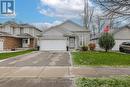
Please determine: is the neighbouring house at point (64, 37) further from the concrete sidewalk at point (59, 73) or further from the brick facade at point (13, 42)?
the concrete sidewalk at point (59, 73)

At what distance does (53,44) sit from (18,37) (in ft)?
32.3

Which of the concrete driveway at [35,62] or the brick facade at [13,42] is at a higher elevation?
the brick facade at [13,42]

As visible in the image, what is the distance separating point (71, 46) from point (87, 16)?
16827 millimetres

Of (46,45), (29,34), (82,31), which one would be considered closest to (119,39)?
(82,31)

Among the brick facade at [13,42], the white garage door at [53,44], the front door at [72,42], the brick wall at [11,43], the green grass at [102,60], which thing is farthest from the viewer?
the front door at [72,42]

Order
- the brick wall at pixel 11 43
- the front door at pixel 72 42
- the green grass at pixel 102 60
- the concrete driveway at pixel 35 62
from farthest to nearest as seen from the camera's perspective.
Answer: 1. the front door at pixel 72 42
2. the brick wall at pixel 11 43
3. the green grass at pixel 102 60
4. the concrete driveway at pixel 35 62

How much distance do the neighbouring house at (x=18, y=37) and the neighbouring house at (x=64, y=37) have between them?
17.1 ft

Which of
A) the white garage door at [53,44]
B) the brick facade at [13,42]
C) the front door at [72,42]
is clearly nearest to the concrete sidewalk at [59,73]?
the brick facade at [13,42]

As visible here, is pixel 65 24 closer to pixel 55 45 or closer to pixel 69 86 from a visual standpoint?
pixel 55 45

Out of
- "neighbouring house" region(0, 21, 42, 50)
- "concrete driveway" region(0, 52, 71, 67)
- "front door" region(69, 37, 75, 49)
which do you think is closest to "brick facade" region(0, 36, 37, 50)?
"neighbouring house" region(0, 21, 42, 50)

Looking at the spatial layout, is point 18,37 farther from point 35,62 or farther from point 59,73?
point 59,73

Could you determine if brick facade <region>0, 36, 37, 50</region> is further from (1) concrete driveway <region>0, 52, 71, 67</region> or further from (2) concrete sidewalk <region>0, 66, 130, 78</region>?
(2) concrete sidewalk <region>0, 66, 130, 78</region>

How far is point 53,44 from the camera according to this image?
46625 mm

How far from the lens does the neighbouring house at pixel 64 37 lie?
4656cm
